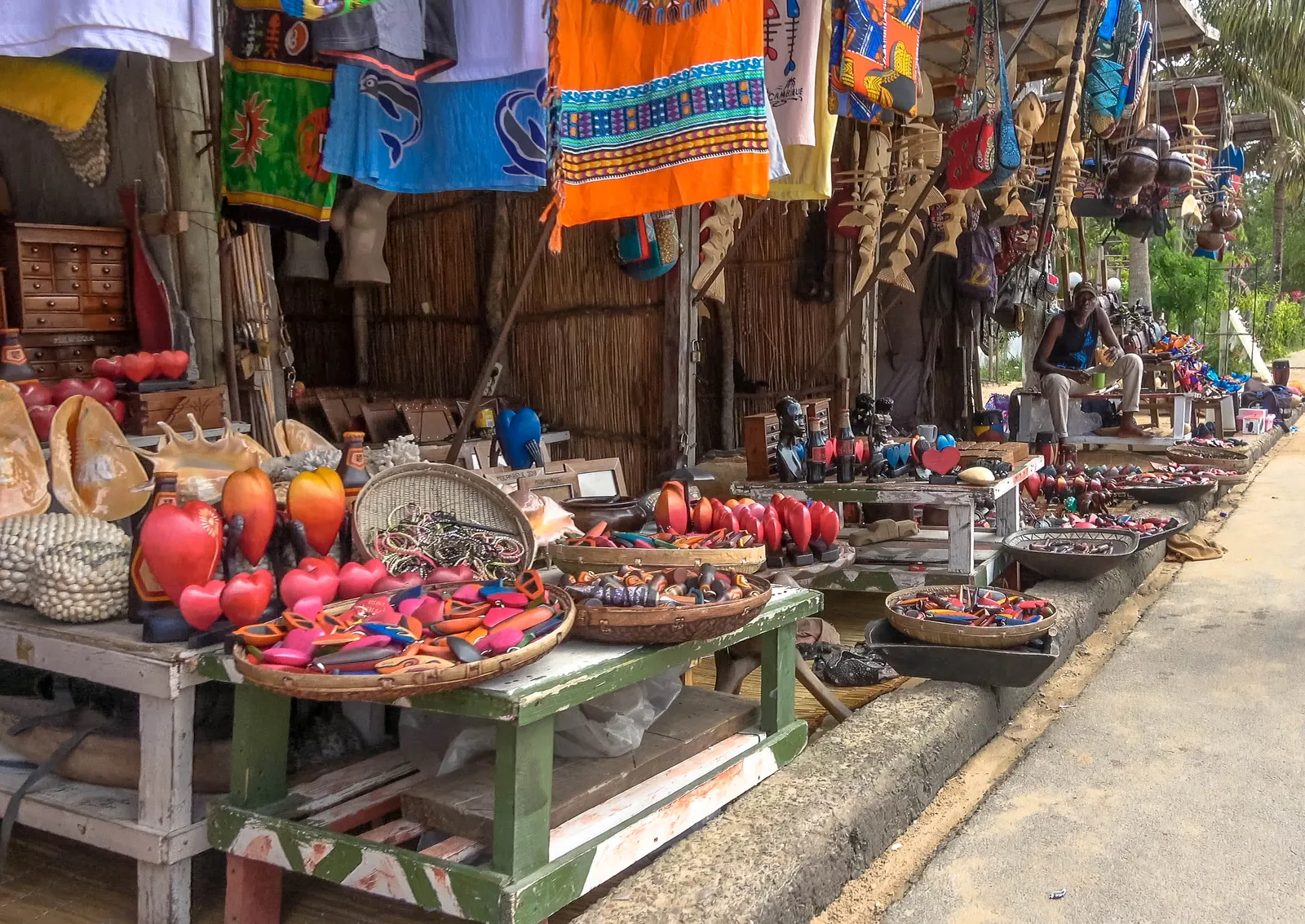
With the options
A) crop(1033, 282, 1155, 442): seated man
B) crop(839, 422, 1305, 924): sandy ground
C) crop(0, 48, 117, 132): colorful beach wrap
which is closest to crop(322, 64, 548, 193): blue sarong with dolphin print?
crop(0, 48, 117, 132): colorful beach wrap

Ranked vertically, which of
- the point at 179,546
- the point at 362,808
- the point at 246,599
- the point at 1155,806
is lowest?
the point at 1155,806

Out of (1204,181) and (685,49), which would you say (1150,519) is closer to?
(685,49)

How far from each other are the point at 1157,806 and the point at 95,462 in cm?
328

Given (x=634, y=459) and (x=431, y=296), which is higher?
(x=431, y=296)

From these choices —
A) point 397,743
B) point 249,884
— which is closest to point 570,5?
point 397,743

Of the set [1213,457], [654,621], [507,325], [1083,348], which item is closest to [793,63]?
[507,325]

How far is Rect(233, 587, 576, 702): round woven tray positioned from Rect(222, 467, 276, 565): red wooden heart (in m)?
0.52

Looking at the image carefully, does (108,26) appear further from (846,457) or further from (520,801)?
(846,457)

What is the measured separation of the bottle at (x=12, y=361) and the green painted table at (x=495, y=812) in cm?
249

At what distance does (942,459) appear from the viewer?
15.9 feet

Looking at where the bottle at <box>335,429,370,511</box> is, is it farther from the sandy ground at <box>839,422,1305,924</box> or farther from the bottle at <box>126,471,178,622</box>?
the sandy ground at <box>839,422,1305,924</box>

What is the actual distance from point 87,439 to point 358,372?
19.3ft

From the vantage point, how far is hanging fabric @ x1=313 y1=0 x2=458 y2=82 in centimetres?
304

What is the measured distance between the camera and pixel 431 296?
830cm
